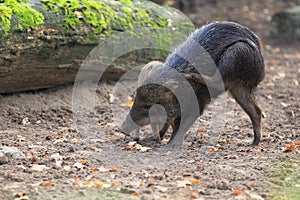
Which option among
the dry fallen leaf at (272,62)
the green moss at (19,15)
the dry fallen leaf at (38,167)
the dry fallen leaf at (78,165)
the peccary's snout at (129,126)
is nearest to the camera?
the dry fallen leaf at (38,167)

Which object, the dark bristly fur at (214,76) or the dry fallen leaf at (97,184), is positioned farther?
the dark bristly fur at (214,76)

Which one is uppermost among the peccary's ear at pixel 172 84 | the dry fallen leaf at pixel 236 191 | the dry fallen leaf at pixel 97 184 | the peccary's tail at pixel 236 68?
the peccary's tail at pixel 236 68

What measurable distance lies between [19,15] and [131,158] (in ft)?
8.07

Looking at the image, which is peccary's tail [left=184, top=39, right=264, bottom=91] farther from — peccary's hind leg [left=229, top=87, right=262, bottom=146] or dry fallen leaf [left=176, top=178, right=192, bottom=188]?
dry fallen leaf [left=176, top=178, right=192, bottom=188]

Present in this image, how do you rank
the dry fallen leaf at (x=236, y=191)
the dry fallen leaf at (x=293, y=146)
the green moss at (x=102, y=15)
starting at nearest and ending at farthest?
the dry fallen leaf at (x=236, y=191), the dry fallen leaf at (x=293, y=146), the green moss at (x=102, y=15)

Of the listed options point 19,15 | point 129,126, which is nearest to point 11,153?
point 129,126

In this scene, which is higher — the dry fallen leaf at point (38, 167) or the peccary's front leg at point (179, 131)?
the peccary's front leg at point (179, 131)

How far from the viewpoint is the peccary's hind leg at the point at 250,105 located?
642cm

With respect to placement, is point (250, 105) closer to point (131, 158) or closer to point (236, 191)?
point (131, 158)

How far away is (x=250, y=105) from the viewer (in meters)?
6.49

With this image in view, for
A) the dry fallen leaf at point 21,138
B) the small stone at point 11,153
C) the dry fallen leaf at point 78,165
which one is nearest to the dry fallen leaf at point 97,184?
the dry fallen leaf at point 78,165

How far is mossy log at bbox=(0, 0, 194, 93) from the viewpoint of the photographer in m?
6.70

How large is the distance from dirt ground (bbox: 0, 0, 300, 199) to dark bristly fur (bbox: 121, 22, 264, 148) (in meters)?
0.35

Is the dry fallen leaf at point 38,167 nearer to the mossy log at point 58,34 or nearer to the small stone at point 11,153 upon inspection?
the small stone at point 11,153
